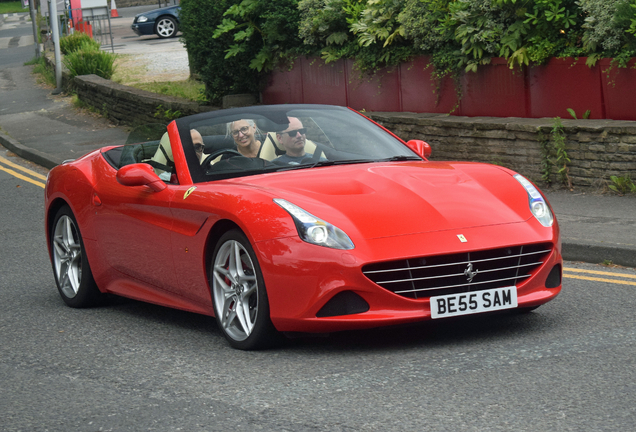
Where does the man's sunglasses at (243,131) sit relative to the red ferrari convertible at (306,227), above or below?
above

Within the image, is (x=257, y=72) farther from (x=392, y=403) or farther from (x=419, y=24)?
(x=392, y=403)

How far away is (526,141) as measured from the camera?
11.4 meters

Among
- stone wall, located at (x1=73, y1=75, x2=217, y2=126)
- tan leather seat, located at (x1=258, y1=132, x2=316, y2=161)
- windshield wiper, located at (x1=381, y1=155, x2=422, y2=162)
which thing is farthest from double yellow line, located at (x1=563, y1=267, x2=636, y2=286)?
stone wall, located at (x1=73, y1=75, x2=217, y2=126)

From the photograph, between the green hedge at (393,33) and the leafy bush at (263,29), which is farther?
the leafy bush at (263,29)

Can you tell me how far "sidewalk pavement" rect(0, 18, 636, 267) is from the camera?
8.17 metres

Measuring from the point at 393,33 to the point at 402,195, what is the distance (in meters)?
8.29

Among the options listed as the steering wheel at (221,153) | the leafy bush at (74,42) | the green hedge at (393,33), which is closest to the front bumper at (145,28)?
the leafy bush at (74,42)

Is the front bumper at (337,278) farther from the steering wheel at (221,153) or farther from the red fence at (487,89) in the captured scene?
the red fence at (487,89)

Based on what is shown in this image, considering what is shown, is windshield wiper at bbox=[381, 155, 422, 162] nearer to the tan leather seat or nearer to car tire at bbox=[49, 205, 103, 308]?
the tan leather seat

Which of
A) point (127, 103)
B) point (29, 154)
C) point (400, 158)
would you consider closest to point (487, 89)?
point (400, 158)

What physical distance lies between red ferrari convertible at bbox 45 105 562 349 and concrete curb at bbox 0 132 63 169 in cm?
991

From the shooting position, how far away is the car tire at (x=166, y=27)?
1545 inches

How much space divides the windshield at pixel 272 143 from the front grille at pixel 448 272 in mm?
1366

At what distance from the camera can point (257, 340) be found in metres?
5.32
